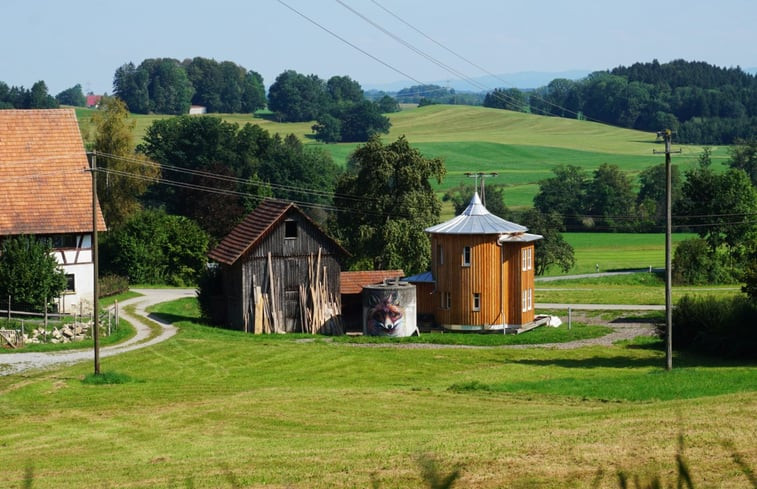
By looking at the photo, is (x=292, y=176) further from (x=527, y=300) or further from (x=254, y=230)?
(x=527, y=300)

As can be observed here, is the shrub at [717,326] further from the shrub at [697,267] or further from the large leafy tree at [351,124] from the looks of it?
the large leafy tree at [351,124]

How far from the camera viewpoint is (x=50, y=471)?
24891 mm

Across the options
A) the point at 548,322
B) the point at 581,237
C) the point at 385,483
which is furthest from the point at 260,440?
the point at 581,237

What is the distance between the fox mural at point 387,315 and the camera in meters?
53.4

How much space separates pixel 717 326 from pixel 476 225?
13.9 m

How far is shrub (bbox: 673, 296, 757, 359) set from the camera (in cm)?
4409

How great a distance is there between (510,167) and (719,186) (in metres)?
77.8

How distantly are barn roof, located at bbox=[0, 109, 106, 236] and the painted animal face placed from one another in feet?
44.8

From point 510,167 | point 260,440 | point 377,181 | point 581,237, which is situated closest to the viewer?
point 260,440

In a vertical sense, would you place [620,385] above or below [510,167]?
below

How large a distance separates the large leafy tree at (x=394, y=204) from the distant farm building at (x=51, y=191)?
61.1 ft

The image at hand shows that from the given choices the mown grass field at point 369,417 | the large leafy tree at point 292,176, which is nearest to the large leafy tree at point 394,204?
the mown grass field at point 369,417

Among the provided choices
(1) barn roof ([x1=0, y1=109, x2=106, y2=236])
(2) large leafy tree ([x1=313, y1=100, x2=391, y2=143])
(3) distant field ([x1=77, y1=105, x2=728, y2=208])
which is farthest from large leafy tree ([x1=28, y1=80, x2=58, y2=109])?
(1) barn roof ([x1=0, y1=109, x2=106, y2=236])

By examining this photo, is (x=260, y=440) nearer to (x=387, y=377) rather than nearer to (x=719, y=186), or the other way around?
(x=387, y=377)
